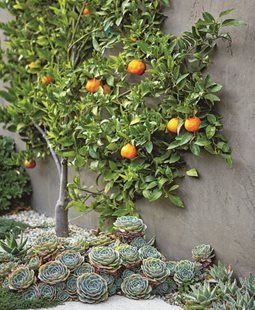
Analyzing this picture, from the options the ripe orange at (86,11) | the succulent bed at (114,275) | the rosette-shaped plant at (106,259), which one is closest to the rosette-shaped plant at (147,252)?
the succulent bed at (114,275)

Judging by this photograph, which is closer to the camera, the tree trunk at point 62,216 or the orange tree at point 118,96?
the orange tree at point 118,96

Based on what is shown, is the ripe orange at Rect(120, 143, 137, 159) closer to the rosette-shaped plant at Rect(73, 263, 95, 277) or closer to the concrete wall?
the concrete wall

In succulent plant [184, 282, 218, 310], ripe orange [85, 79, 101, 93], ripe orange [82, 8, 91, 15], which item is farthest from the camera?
ripe orange [82, 8, 91, 15]

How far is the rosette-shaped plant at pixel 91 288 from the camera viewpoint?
2.46 metres

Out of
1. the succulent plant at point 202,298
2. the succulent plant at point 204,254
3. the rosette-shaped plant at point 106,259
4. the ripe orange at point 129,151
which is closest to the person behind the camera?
the succulent plant at point 202,298

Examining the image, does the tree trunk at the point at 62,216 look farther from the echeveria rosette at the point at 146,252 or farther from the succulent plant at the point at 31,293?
the succulent plant at the point at 31,293

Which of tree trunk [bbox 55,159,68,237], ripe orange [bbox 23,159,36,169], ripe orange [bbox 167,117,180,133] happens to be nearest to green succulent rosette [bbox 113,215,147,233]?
ripe orange [bbox 167,117,180,133]

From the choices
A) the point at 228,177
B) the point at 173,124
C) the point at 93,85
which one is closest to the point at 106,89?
the point at 93,85

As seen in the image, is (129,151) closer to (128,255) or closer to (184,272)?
(128,255)

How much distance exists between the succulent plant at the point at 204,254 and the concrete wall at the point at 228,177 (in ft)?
0.14

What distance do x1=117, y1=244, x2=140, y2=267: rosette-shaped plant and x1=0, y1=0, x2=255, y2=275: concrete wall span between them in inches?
17.2

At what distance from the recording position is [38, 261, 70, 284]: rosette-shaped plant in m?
2.50

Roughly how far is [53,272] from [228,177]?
1101mm

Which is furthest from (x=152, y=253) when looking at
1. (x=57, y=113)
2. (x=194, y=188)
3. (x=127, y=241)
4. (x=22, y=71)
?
(x=22, y=71)
